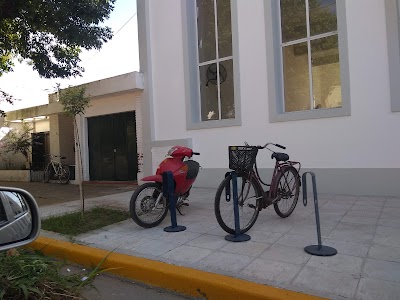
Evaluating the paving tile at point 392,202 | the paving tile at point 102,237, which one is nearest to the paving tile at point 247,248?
the paving tile at point 102,237

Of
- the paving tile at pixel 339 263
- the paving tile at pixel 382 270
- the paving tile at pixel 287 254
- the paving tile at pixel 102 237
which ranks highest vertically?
the paving tile at pixel 102 237

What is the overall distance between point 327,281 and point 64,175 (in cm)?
1153

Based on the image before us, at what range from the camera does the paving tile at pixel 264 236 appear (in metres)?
4.29

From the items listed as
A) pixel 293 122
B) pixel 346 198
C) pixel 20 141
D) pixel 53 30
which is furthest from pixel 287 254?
pixel 20 141

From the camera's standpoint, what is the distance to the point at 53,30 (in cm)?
854

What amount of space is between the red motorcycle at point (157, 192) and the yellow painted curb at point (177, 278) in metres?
0.97

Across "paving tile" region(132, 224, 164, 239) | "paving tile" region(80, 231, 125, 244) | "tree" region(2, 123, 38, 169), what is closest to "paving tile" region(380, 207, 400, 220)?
"paving tile" region(132, 224, 164, 239)

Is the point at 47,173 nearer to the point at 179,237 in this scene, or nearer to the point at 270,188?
the point at 179,237

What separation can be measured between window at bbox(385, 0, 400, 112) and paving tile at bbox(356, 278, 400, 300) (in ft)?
14.3

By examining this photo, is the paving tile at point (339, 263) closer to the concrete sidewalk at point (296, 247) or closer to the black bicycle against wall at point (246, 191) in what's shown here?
the concrete sidewalk at point (296, 247)

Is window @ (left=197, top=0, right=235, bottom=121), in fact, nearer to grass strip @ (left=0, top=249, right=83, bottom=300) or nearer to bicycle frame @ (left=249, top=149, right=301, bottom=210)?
bicycle frame @ (left=249, top=149, right=301, bottom=210)

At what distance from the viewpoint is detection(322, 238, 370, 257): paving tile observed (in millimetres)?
3711

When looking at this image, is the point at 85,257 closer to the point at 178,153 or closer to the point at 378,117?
the point at 178,153

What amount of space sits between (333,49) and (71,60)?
286 inches
